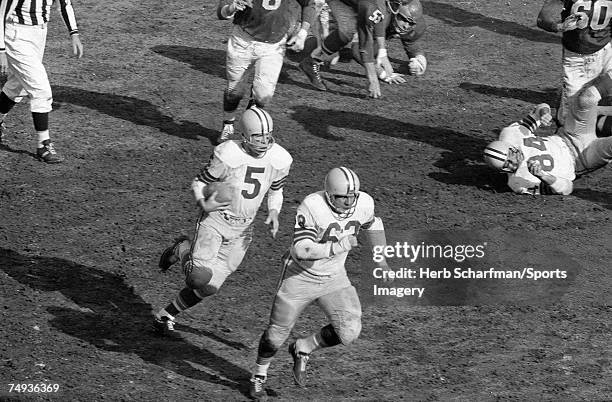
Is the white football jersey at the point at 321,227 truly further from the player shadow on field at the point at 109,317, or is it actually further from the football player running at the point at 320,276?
the player shadow on field at the point at 109,317

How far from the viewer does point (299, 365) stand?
9.88 meters

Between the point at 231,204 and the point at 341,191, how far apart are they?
1332 millimetres

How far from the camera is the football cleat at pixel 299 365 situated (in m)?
9.86

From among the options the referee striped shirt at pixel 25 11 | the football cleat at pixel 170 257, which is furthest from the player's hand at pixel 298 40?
the football cleat at pixel 170 257

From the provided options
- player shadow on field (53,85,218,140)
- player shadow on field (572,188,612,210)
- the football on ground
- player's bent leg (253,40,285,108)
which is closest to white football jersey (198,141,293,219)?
the football on ground

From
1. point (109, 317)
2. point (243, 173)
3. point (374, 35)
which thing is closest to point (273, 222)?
point (243, 173)

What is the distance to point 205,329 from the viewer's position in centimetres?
1097

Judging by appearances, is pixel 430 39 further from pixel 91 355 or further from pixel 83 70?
pixel 91 355

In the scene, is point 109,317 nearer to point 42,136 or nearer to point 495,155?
point 42,136

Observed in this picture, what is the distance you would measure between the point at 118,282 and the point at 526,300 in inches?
180

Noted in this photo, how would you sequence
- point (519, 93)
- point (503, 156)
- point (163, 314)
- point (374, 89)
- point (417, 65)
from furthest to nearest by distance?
point (417, 65) < point (519, 93) < point (374, 89) < point (503, 156) < point (163, 314)

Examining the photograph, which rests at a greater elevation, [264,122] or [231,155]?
[264,122]

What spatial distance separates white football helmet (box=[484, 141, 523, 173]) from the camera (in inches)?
537

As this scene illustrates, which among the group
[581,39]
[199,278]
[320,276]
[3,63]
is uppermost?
[581,39]
